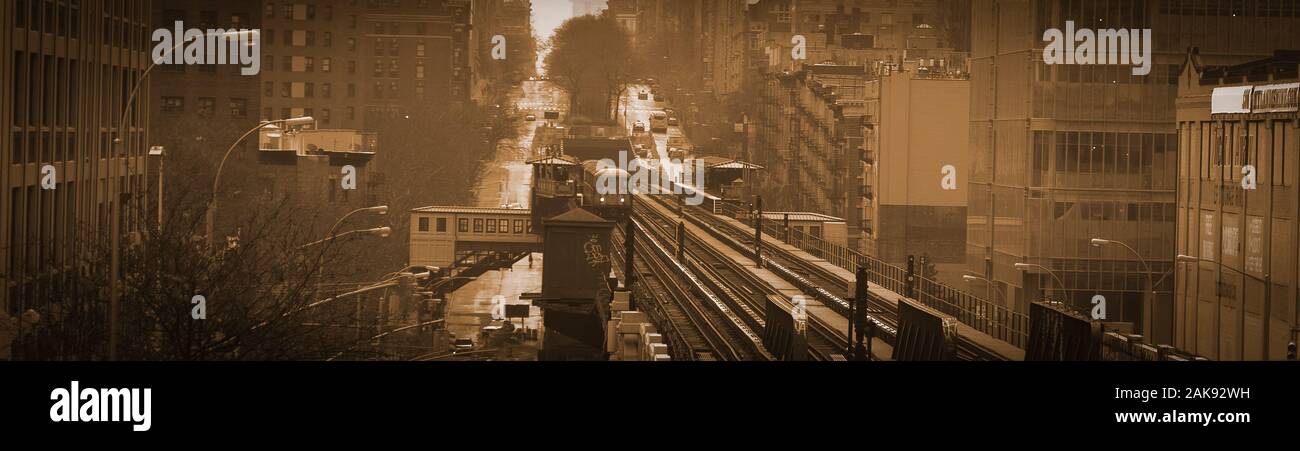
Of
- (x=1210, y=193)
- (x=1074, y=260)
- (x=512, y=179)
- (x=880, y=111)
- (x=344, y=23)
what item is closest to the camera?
(x=512, y=179)

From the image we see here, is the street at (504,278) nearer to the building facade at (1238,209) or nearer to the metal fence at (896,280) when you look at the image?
the metal fence at (896,280)

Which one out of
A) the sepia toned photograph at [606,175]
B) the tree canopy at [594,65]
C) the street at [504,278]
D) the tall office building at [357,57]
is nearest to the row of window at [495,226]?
the sepia toned photograph at [606,175]

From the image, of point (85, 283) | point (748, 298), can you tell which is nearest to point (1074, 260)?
point (748, 298)

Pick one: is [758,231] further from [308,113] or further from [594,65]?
[308,113]

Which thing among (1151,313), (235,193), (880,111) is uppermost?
(880,111)

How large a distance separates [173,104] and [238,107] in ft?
3.96

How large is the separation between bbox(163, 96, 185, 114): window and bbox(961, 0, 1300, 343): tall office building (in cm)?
905

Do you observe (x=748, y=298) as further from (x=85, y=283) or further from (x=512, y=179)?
(x=85, y=283)

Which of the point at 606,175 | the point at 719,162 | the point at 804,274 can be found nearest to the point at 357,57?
the point at 606,175

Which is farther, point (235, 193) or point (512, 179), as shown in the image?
point (235, 193)

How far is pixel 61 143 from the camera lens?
11445 mm

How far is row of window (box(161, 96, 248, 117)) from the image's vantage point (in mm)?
14055

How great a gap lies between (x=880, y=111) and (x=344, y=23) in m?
6.35
